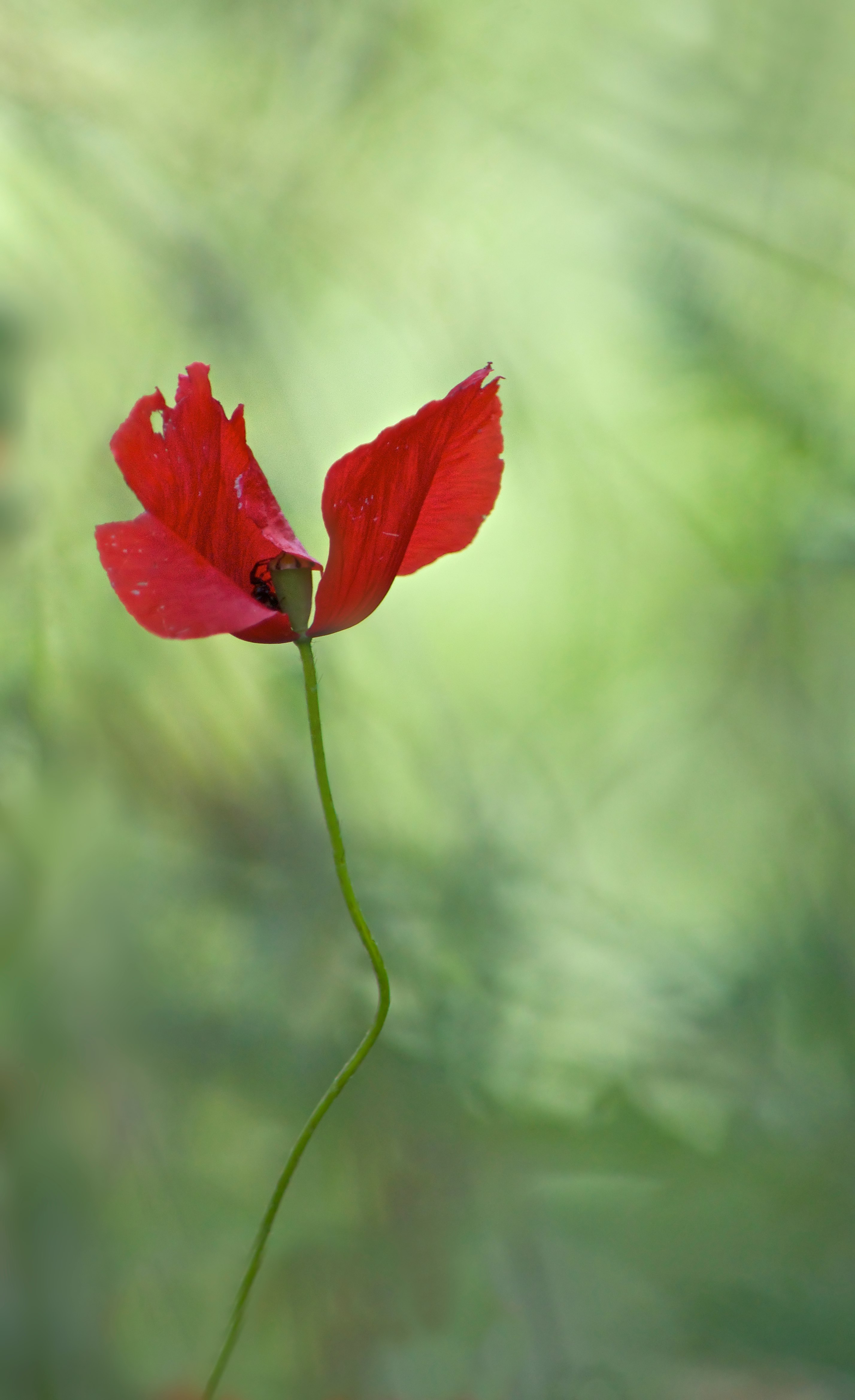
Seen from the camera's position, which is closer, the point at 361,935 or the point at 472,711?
the point at 361,935

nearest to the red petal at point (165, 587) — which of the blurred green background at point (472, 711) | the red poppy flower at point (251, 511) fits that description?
the red poppy flower at point (251, 511)

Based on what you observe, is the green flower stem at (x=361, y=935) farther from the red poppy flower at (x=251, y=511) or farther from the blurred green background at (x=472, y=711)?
the blurred green background at (x=472, y=711)

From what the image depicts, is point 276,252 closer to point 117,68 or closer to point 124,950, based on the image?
point 117,68

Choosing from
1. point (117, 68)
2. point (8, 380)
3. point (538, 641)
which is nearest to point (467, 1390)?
point (538, 641)

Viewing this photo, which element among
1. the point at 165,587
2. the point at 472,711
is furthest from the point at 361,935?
the point at 472,711

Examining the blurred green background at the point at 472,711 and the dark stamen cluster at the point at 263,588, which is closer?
the dark stamen cluster at the point at 263,588

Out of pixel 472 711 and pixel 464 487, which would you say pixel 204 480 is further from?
pixel 472 711
